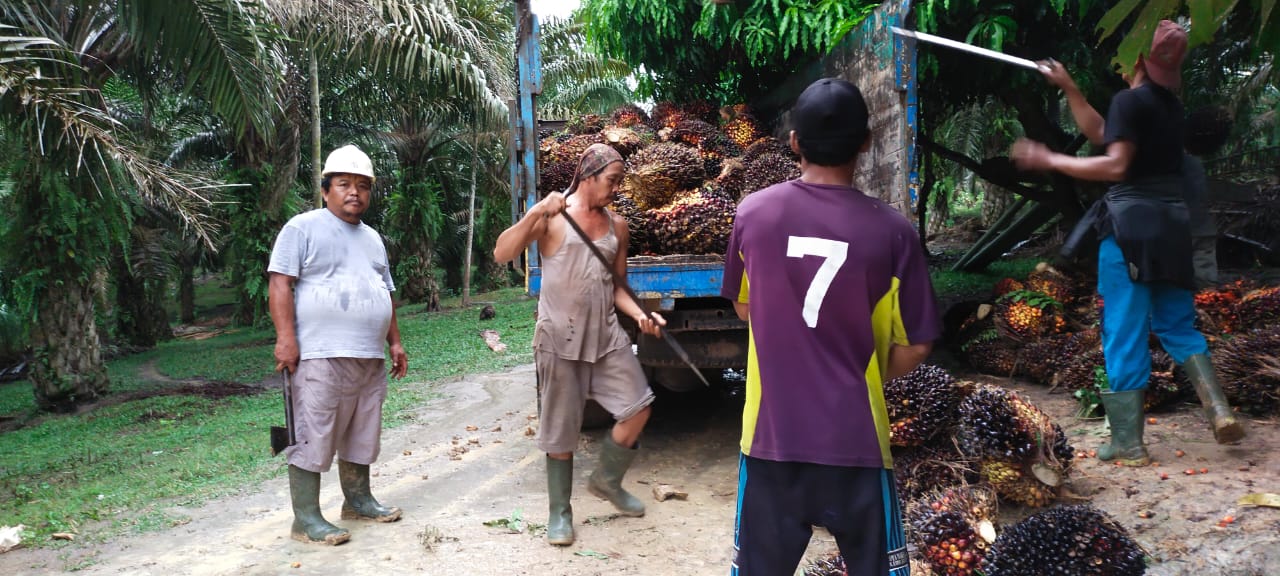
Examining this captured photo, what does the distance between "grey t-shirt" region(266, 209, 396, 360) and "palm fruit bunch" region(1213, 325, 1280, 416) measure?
4.24 m

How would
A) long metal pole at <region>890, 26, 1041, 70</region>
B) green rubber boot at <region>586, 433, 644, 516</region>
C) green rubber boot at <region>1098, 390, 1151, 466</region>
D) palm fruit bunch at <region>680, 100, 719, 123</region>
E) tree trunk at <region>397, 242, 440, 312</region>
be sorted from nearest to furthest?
long metal pole at <region>890, 26, 1041, 70</region>
green rubber boot at <region>1098, 390, 1151, 466</region>
green rubber boot at <region>586, 433, 644, 516</region>
palm fruit bunch at <region>680, 100, 719, 123</region>
tree trunk at <region>397, 242, 440, 312</region>

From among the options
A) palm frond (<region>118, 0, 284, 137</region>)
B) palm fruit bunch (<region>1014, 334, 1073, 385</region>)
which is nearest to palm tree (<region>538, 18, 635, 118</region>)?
palm frond (<region>118, 0, 284, 137</region>)

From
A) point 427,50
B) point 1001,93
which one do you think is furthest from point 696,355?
point 427,50

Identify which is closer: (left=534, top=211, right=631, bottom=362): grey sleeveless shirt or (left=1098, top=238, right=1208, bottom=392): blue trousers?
(left=1098, top=238, right=1208, bottom=392): blue trousers

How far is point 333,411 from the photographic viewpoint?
13.4ft

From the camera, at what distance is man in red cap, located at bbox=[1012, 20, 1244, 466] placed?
12.2ft

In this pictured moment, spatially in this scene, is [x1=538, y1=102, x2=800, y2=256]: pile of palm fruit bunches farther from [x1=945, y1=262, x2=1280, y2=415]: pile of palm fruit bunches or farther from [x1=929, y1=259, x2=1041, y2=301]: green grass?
[x1=929, y1=259, x2=1041, y2=301]: green grass

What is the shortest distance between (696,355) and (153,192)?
16.6ft

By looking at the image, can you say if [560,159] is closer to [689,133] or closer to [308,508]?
[689,133]

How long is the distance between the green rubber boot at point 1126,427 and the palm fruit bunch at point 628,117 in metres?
3.94

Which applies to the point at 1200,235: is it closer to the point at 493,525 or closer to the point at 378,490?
the point at 493,525

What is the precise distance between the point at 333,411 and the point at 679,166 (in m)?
2.61

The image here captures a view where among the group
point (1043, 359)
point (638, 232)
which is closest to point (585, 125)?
point (638, 232)

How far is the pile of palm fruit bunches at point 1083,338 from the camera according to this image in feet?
14.9
